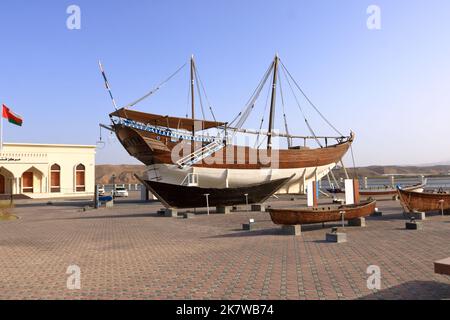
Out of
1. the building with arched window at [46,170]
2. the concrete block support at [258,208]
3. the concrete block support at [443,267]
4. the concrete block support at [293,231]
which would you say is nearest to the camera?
the concrete block support at [443,267]

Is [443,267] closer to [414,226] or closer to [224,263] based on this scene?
[224,263]

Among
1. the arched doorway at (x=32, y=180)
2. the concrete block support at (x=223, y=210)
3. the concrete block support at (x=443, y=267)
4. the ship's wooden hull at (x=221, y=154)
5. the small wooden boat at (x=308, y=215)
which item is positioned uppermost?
the ship's wooden hull at (x=221, y=154)

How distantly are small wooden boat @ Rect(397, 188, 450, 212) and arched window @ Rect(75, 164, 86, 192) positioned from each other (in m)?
40.7

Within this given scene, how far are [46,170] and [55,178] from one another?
7.28 ft

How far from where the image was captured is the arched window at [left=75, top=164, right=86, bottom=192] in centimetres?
4931

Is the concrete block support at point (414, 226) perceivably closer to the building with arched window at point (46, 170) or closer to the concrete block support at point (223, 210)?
the concrete block support at point (223, 210)

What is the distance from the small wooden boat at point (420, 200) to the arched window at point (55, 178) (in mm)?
41096

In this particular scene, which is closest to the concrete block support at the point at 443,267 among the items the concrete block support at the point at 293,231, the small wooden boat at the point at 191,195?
the concrete block support at the point at 293,231

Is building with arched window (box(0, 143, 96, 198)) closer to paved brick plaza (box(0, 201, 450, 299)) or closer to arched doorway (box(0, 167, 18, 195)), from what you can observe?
arched doorway (box(0, 167, 18, 195))

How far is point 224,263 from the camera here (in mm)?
9266

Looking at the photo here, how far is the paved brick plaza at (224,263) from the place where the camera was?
683 centimetres

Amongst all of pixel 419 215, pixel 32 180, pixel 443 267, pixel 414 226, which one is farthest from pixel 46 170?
pixel 443 267

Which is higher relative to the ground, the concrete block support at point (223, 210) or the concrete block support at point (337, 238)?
the concrete block support at point (337, 238)
